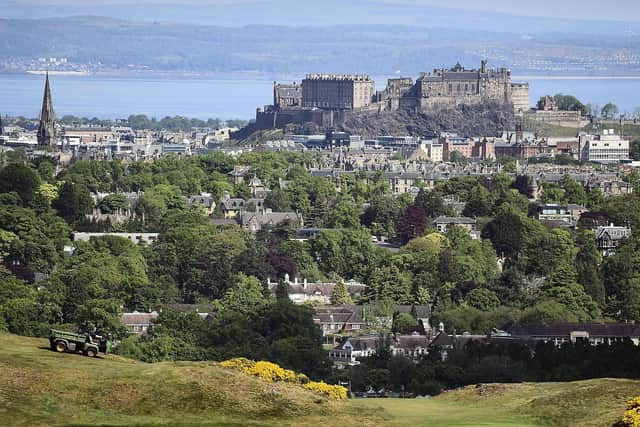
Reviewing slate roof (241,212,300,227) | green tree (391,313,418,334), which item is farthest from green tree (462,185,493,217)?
green tree (391,313,418,334)

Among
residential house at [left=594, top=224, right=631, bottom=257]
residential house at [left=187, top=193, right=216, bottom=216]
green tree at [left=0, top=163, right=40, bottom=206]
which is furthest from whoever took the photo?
residential house at [left=187, top=193, right=216, bottom=216]

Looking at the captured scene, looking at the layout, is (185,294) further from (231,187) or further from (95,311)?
(231,187)

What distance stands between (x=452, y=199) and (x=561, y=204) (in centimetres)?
638

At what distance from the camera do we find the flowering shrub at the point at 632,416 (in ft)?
104

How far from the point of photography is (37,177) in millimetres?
109062

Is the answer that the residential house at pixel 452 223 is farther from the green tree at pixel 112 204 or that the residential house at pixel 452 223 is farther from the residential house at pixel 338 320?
the residential house at pixel 338 320

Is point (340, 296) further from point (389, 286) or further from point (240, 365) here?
point (240, 365)

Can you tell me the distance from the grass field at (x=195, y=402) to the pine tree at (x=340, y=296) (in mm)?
37237

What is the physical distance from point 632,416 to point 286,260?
5186 centimetres

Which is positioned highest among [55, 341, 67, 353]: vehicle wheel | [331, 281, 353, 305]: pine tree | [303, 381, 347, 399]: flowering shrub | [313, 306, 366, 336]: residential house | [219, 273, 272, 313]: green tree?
Answer: [55, 341, 67, 353]: vehicle wheel

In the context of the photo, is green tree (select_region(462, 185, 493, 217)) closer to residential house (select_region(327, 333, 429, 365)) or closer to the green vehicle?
residential house (select_region(327, 333, 429, 365))

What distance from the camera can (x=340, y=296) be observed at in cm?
7581

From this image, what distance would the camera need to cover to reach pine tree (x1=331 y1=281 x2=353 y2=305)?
75000mm

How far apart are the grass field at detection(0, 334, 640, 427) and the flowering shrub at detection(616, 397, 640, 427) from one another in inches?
36.3
